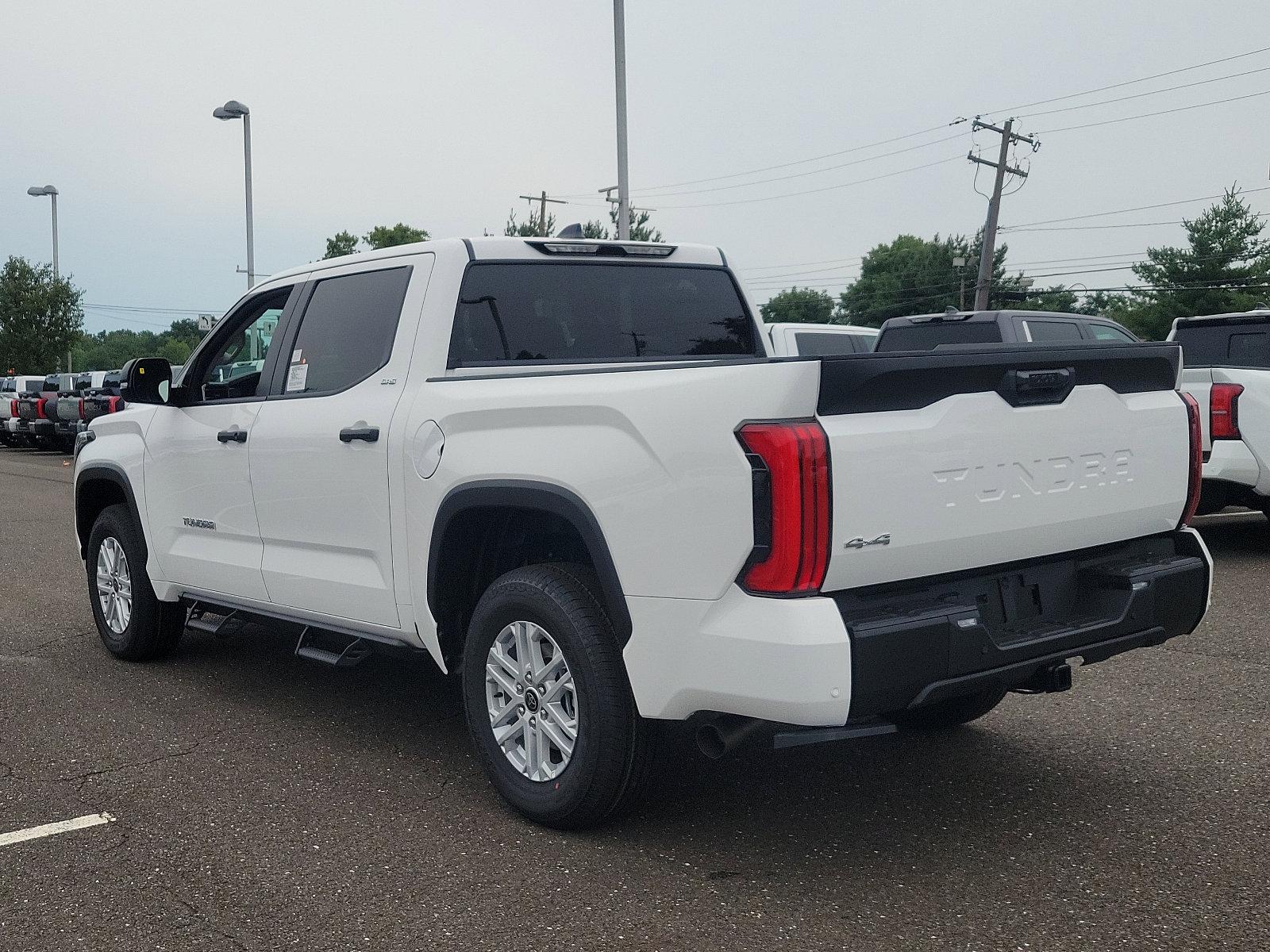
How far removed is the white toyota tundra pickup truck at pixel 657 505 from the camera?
11.1 ft

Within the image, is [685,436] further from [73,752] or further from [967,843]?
[73,752]

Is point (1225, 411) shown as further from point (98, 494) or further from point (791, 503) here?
point (98, 494)

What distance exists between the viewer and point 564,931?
11.1ft

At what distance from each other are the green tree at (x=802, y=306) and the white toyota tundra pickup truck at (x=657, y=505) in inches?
4115

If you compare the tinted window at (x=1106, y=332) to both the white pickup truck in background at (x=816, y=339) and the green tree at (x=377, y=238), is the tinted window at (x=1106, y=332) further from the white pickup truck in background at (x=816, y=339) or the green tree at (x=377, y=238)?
the green tree at (x=377, y=238)

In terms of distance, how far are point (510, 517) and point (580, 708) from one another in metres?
0.78

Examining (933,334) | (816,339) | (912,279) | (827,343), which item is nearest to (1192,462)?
(933,334)

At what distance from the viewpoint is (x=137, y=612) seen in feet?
21.0

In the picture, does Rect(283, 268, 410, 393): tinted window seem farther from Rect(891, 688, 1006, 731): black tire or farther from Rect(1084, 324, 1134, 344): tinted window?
Rect(1084, 324, 1134, 344): tinted window

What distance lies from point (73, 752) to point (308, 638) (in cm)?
99

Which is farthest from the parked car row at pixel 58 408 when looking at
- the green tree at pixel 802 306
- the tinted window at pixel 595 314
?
the green tree at pixel 802 306

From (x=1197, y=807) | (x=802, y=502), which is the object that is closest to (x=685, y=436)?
(x=802, y=502)

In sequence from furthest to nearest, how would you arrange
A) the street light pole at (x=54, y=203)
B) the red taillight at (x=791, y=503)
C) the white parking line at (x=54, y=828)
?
the street light pole at (x=54, y=203)
the white parking line at (x=54, y=828)
the red taillight at (x=791, y=503)

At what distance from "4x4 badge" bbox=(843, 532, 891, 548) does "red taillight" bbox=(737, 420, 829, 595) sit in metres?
0.08
